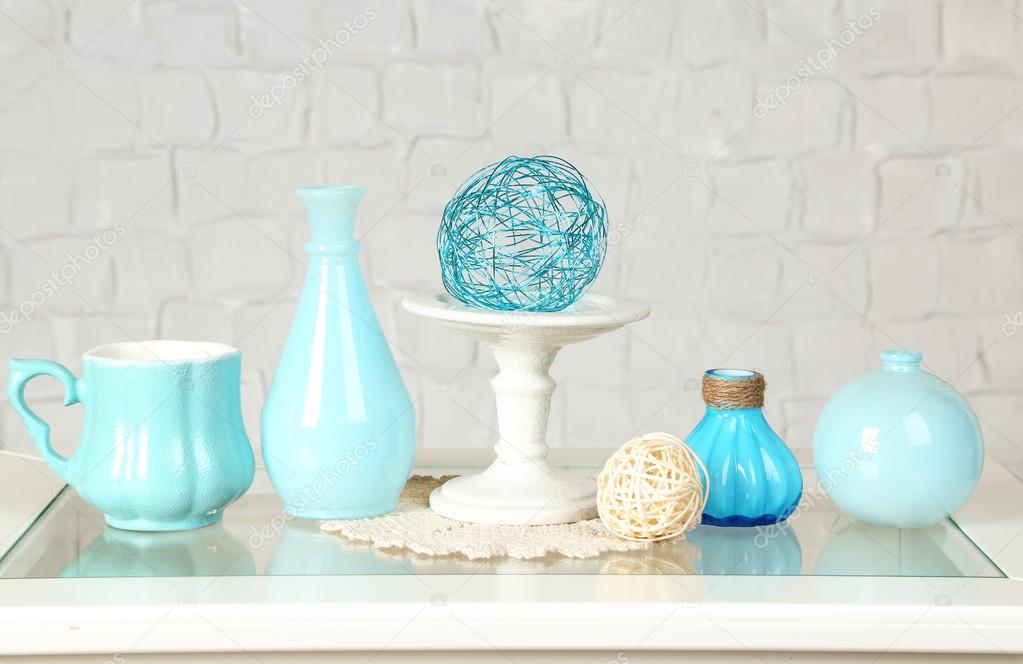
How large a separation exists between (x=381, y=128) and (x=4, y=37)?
568 millimetres

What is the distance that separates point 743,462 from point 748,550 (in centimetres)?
7

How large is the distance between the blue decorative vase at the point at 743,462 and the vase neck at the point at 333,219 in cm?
29

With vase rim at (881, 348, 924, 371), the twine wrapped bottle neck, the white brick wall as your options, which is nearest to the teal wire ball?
the twine wrapped bottle neck

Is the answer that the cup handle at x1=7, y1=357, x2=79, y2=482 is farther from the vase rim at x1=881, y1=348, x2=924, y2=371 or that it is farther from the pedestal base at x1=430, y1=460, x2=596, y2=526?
the vase rim at x1=881, y1=348, x2=924, y2=371

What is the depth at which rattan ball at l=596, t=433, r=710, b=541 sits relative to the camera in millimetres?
885

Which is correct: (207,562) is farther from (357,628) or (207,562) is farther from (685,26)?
(685,26)

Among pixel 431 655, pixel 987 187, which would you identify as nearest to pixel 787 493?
pixel 431 655

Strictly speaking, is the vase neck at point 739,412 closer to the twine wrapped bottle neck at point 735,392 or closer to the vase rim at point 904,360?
the twine wrapped bottle neck at point 735,392

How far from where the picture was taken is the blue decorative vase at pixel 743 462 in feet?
3.10

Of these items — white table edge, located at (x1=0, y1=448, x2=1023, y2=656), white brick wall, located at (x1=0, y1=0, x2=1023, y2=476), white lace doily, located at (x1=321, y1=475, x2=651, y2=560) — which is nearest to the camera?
white table edge, located at (x1=0, y1=448, x2=1023, y2=656)

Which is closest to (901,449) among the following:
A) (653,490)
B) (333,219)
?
(653,490)

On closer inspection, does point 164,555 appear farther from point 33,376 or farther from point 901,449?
point 901,449

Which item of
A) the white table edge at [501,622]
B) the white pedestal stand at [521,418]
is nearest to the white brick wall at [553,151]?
the white pedestal stand at [521,418]

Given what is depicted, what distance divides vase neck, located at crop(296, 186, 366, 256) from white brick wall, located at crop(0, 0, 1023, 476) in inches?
36.7
